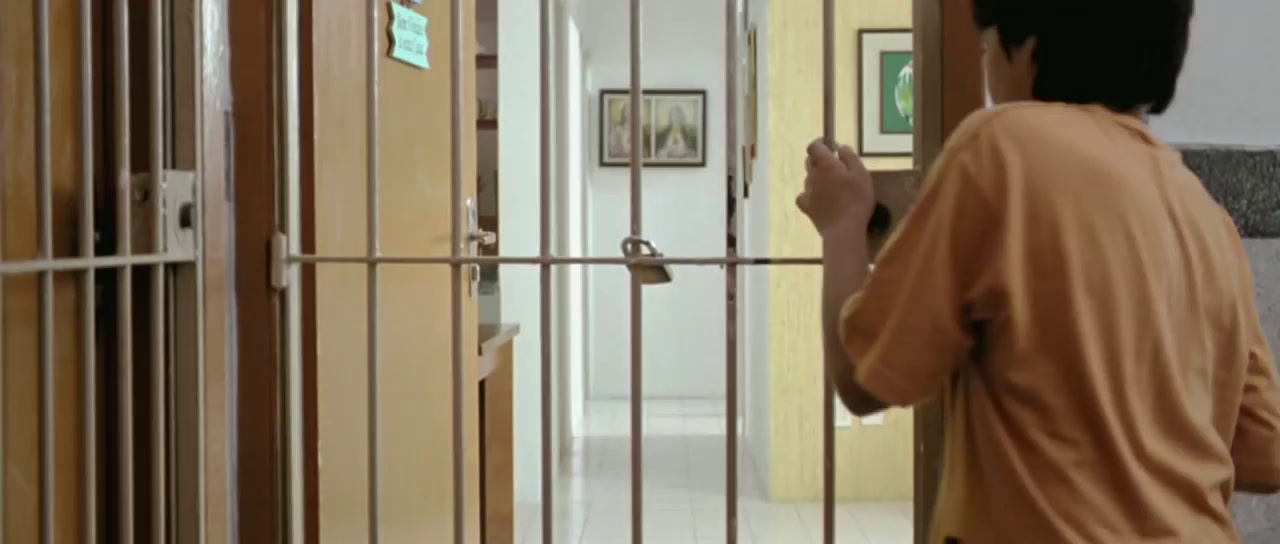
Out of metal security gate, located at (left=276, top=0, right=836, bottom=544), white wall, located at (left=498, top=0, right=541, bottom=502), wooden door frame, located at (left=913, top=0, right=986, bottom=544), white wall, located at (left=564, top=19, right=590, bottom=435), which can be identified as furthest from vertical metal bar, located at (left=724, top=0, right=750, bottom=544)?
white wall, located at (left=564, top=19, right=590, bottom=435)

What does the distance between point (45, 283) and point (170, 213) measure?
20 centimetres

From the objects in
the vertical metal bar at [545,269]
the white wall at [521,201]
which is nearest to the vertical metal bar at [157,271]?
the vertical metal bar at [545,269]

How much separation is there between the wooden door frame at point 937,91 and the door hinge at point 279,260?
731mm

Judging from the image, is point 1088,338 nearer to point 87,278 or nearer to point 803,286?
point 87,278

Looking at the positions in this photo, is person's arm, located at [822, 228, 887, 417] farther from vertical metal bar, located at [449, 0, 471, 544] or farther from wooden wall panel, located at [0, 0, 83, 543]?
Result: wooden wall panel, located at [0, 0, 83, 543]

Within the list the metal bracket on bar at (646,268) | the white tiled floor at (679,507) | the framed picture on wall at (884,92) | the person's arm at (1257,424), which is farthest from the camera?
the framed picture on wall at (884,92)

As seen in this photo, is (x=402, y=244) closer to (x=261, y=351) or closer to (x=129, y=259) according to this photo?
(x=261, y=351)

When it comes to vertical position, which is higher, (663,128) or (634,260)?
(663,128)

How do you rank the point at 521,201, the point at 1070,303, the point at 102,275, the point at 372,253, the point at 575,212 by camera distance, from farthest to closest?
the point at 575,212, the point at 521,201, the point at 372,253, the point at 102,275, the point at 1070,303

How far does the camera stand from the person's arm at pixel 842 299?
2.82ft

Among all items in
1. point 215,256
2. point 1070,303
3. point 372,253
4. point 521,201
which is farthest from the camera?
point 521,201

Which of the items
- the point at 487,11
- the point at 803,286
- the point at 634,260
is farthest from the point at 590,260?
the point at 487,11

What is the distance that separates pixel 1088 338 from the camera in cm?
78

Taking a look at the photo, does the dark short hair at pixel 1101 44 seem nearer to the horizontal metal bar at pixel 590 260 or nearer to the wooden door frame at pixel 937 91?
the wooden door frame at pixel 937 91
